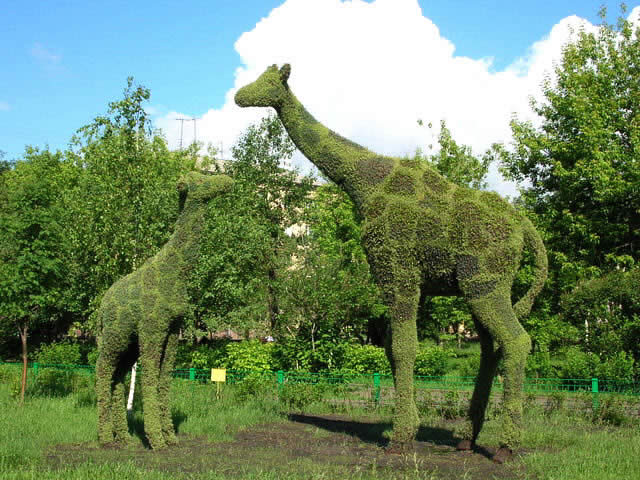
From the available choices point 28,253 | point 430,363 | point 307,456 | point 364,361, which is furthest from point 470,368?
point 28,253

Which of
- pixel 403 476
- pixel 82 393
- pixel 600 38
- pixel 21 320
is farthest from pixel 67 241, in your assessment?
pixel 600 38

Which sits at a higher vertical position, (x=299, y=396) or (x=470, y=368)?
(x=470, y=368)

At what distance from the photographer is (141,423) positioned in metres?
9.84

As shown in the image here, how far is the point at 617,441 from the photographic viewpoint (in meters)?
8.38

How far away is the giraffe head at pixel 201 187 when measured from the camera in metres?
8.13

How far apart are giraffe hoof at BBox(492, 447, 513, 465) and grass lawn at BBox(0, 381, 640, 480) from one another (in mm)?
104

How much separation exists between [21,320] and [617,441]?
1172cm

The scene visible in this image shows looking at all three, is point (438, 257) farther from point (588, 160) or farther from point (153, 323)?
point (588, 160)

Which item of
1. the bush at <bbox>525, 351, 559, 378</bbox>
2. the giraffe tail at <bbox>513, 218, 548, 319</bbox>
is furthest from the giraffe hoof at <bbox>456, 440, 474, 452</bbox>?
the bush at <bbox>525, 351, 559, 378</bbox>

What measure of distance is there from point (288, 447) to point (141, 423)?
10.2ft

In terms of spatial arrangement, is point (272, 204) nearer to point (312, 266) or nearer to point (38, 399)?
point (312, 266)

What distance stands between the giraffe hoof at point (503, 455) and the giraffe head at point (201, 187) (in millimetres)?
4861

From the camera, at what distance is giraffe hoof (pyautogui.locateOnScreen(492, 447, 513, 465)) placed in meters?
7.13

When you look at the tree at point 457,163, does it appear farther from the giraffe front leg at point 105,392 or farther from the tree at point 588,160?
the giraffe front leg at point 105,392
